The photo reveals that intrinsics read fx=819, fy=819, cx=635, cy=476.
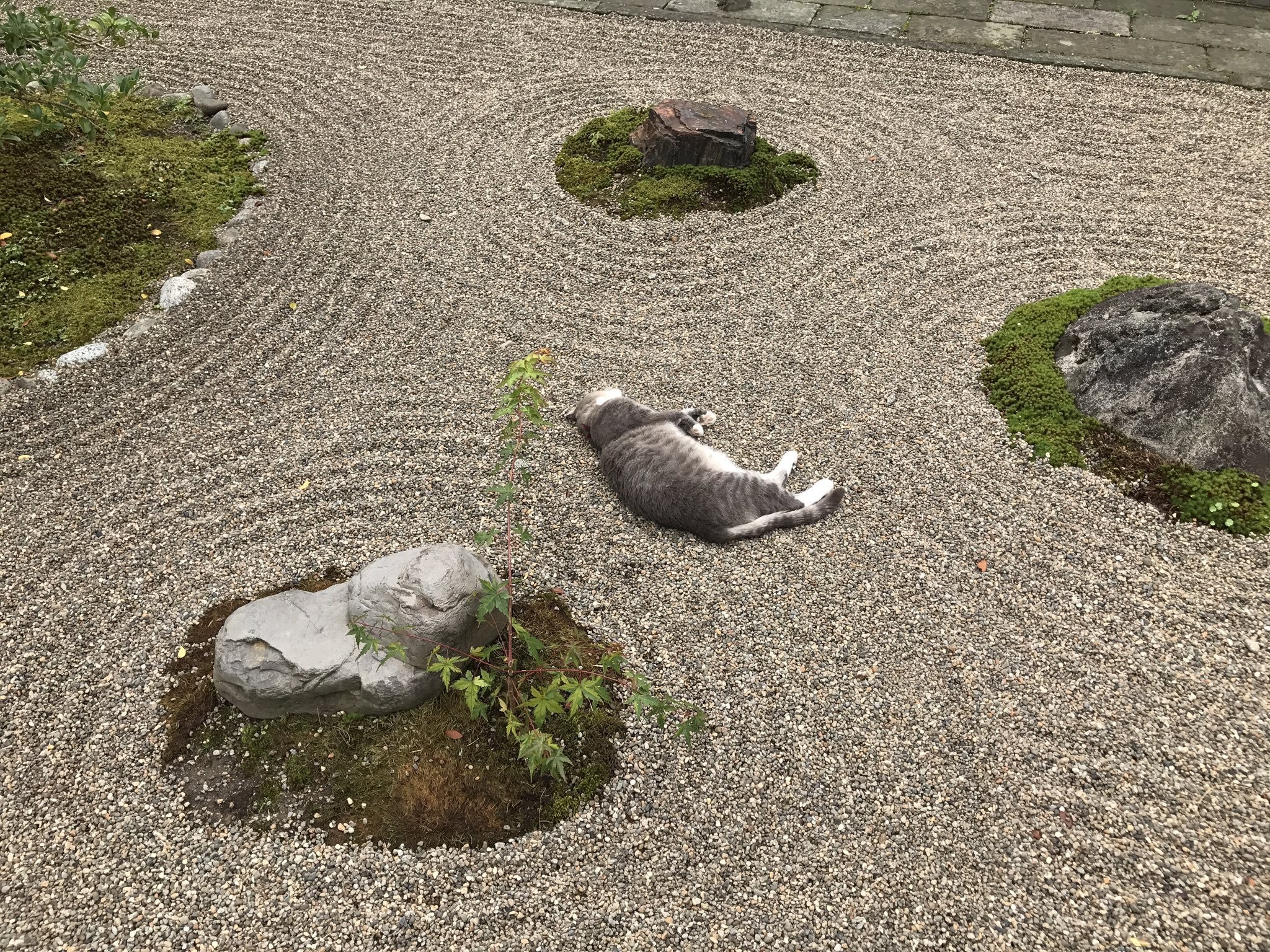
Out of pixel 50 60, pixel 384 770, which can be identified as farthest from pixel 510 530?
pixel 50 60

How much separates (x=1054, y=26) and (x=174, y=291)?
11092mm

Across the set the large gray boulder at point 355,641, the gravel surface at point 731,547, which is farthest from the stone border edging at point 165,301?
the large gray boulder at point 355,641

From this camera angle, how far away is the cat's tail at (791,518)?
16.7ft

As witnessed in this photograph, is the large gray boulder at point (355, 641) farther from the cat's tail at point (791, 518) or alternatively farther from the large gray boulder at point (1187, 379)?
the large gray boulder at point (1187, 379)

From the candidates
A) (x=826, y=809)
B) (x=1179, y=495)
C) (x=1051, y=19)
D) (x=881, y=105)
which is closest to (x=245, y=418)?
(x=826, y=809)

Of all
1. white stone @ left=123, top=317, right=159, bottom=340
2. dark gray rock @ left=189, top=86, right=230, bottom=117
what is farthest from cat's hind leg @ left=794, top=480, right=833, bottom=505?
dark gray rock @ left=189, top=86, right=230, bottom=117

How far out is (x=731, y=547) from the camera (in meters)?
5.14

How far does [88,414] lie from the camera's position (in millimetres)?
6016

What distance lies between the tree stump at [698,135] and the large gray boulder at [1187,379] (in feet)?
13.1

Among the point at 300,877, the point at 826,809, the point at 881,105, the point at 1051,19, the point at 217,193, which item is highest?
the point at 1051,19

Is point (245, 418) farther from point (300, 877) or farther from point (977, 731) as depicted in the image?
point (977, 731)

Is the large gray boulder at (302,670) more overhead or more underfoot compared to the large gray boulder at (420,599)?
more underfoot

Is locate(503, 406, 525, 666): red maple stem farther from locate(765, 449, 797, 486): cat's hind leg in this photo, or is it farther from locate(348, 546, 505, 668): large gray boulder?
locate(765, 449, 797, 486): cat's hind leg

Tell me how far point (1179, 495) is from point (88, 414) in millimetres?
7576
